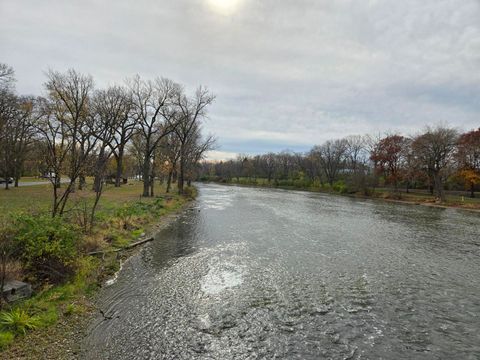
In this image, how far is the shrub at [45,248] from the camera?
8180 millimetres

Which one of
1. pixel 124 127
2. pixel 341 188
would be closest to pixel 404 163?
pixel 341 188

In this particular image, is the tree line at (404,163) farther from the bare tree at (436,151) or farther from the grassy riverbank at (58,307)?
the grassy riverbank at (58,307)

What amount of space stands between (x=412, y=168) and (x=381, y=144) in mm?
14149

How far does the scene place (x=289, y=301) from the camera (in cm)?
887

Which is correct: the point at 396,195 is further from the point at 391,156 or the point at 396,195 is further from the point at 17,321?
the point at 17,321

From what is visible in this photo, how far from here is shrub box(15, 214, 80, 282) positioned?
8.18 metres

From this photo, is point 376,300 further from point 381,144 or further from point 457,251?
point 381,144

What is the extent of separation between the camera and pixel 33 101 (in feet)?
114

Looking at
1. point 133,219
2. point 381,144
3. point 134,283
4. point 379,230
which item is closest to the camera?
point 134,283

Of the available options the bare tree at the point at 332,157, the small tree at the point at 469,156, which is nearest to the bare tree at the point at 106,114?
the small tree at the point at 469,156

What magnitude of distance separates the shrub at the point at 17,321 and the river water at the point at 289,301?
130 centimetres

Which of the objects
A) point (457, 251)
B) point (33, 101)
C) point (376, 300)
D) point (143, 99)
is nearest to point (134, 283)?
point (376, 300)

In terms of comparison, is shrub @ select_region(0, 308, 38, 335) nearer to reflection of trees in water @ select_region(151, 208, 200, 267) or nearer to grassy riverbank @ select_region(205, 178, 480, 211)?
reflection of trees in water @ select_region(151, 208, 200, 267)

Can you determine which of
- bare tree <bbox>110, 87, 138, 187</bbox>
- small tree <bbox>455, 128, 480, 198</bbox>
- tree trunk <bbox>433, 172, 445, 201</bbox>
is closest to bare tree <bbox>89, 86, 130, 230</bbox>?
bare tree <bbox>110, 87, 138, 187</bbox>
